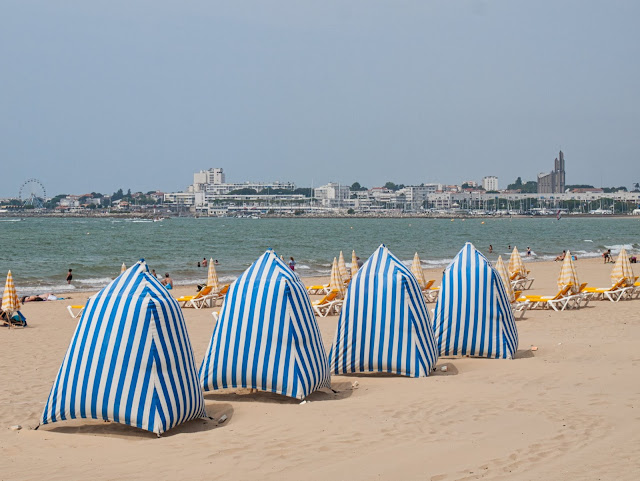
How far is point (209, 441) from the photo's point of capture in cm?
593

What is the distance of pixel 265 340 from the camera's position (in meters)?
7.12

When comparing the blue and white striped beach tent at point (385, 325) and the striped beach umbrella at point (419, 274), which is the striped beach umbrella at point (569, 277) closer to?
the striped beach umbrella at point (419, 274)

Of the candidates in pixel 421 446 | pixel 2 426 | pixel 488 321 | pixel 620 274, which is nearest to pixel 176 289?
pixel 620 274

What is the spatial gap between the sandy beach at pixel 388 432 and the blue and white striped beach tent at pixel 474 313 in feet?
0.81

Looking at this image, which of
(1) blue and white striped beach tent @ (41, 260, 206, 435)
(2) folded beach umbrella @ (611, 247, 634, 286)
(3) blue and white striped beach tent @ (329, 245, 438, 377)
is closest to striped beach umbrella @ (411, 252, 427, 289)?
(2) folded beach umbrella @ (611, 247, 634, 286)

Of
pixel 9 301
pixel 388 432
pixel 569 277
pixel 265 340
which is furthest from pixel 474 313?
pixel 9 301

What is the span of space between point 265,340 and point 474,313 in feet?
11.1

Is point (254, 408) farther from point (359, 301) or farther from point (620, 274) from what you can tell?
point (620, 274)

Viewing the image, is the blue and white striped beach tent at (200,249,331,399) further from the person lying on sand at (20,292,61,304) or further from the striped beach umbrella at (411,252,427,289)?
the person lying on sand at (20,292,61,304)

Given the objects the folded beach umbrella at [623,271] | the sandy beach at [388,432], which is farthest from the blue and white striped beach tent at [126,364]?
the folded beach umbrella at [623,271]

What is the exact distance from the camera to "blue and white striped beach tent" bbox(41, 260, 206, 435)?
604 cm

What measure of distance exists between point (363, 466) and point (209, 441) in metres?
1.33

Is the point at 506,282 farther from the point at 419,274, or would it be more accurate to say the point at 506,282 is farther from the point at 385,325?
the point at 385,325

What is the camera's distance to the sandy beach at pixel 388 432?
5211 mm
